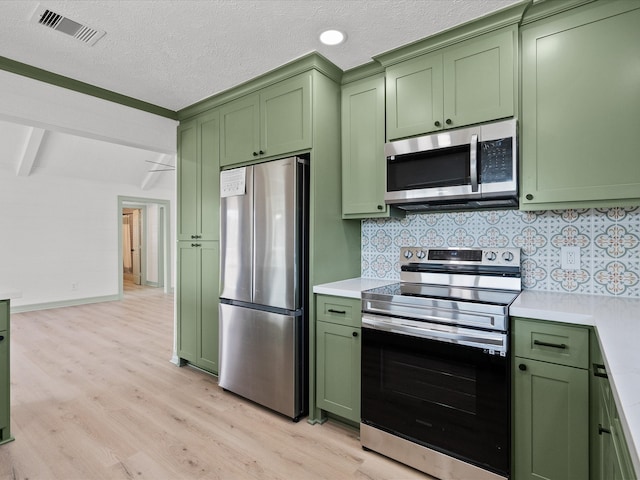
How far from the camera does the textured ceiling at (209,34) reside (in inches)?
74.7

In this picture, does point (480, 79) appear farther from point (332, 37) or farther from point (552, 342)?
point (552, 342)

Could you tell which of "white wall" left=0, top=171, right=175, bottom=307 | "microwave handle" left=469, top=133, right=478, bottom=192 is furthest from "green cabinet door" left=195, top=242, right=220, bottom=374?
"white wall" left=0, top=171, right=175, bottom=307

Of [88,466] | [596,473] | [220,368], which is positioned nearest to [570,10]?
[596,473]

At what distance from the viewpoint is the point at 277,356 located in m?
2.47

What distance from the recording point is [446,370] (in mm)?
1814

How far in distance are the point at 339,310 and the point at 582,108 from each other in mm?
1693

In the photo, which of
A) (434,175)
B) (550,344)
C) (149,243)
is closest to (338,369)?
(550,344)

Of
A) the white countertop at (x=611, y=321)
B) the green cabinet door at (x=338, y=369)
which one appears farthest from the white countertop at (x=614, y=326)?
the green cabinet door at (x=338, y=369)

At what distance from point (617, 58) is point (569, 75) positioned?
189 mm

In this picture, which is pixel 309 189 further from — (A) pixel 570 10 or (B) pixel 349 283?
(A) pixel 570 10

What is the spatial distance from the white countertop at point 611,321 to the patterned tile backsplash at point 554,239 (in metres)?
0.10

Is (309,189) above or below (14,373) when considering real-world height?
above

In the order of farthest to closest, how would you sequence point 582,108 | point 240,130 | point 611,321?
point 240,130
point 582,108
point 611,321

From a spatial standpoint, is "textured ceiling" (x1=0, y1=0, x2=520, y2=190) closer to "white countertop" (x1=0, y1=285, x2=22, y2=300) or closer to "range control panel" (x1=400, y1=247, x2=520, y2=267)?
"range control panel" (x1=400, y1=247, x2=520, y2=267)
